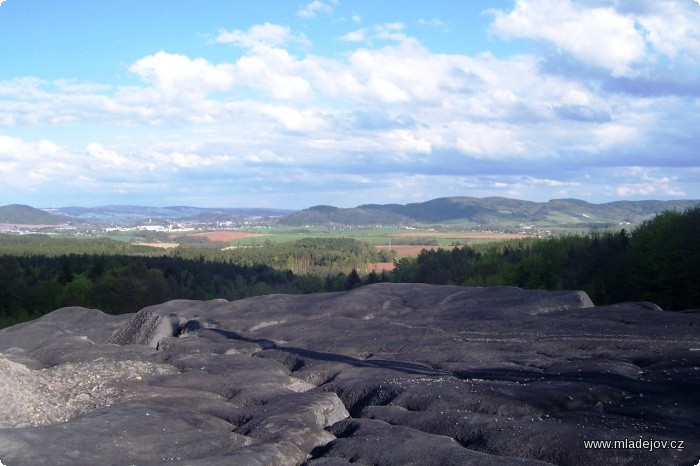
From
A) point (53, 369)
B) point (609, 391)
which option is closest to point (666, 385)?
point (609, 391)

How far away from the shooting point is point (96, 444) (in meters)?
13.5

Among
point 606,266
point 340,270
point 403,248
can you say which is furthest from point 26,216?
point 606,266

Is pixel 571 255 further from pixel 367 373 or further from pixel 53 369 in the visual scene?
pixel 53 369

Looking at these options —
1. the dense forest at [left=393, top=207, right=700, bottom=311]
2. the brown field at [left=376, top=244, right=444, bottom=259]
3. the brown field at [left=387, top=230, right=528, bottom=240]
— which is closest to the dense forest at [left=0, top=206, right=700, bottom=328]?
the dense forest at [left=393, top=207, right=700, bottom=311]

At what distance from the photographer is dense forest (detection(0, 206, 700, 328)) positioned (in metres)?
51.3

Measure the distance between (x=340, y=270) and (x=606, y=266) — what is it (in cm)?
5634

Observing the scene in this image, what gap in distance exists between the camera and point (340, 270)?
111 meters

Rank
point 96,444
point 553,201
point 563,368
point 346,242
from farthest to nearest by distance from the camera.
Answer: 1. point 553,201
2. point 346,242
3. point 563,368
4. point 96,444

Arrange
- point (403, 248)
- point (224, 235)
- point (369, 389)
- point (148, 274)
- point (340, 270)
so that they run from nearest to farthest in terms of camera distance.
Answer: point (369, 389)
point (148, 274)
point (340, 270)
point (403, 248)
point (224, 235)

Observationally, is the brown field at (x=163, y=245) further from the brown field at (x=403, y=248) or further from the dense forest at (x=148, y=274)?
the brown field at (x=403, y=248)

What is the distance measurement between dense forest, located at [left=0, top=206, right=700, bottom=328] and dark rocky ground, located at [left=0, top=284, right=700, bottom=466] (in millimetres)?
24187

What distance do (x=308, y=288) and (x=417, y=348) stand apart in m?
61.5

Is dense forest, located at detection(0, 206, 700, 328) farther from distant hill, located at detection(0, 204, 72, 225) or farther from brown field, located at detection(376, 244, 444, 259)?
distant hill, located at detection(0, 204, 72, 225)

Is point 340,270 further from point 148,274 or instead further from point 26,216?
point 26,216
